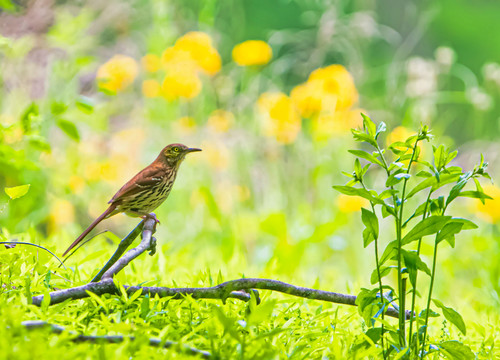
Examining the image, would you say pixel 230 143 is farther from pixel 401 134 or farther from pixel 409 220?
pixel 409 220

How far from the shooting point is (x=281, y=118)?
3045mm

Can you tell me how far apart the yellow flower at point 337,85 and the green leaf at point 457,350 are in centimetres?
208

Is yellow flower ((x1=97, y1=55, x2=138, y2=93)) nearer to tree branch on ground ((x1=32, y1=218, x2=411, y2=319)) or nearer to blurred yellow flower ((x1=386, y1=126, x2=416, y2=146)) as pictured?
blurred yellow flower ((x1=386, y1=126, x2=416, y2=146))

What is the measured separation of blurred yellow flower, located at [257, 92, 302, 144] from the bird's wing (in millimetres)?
1608

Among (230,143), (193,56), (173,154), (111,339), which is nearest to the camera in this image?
(111,339)

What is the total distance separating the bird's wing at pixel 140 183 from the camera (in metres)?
1.42

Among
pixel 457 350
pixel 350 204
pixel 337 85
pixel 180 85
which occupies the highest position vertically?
pixel 337 85

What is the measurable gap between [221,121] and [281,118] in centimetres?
38

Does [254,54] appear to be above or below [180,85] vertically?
above

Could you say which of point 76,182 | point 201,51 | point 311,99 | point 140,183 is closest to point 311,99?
point 311,99

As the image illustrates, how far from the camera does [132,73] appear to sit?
3436 mm

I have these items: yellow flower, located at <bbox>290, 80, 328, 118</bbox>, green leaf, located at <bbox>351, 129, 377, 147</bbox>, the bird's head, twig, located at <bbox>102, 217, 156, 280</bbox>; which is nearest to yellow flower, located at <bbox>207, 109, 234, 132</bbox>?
yellow flower, located at <bbox>290, 80, 328, 118</bbox>

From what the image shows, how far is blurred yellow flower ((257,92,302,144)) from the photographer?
3.05m

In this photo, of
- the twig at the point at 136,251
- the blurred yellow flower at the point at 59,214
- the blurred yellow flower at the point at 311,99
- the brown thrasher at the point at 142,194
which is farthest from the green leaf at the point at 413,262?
the blurred yellow flower at the point at 59,214
